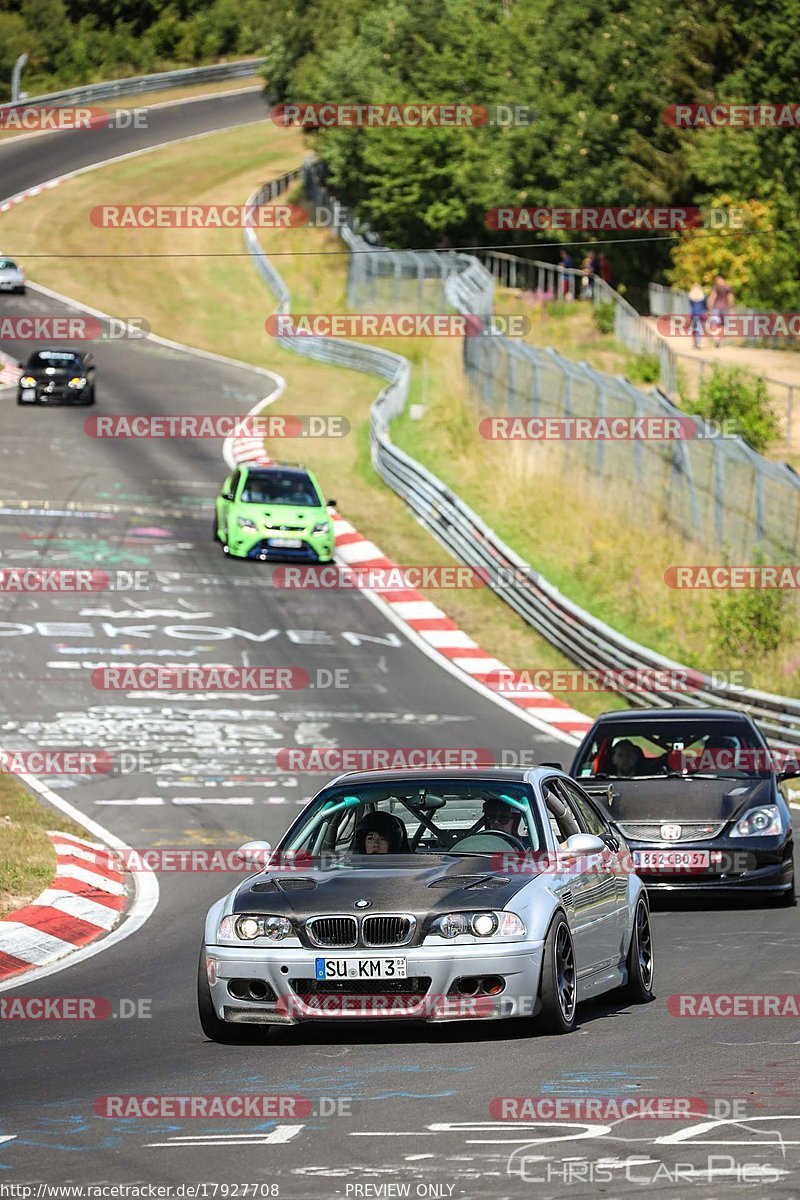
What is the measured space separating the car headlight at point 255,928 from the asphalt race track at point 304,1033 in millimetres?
521

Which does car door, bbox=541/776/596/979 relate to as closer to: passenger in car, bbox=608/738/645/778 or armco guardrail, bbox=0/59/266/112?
passenger in car, bbox=608/738/645/778

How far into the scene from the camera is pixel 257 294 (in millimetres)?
68375

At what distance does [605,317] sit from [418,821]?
43.5 m

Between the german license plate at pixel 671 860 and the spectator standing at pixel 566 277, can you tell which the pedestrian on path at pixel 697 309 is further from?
the german license plate at pixel 671 860

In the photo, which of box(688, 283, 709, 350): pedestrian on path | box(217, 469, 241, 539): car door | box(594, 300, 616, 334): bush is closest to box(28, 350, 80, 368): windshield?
box(217, 469, 241, 539): car door

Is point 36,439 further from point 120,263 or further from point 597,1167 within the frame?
point 597,1167

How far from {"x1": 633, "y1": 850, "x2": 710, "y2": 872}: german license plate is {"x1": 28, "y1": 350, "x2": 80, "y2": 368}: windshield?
34266 mm

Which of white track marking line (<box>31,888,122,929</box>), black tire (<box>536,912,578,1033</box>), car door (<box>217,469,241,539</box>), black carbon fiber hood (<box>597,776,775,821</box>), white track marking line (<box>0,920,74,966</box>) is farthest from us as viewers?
car door (<box>217,469,241,539</box>)

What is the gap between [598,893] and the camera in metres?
10.1

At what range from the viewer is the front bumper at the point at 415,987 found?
9000 mm

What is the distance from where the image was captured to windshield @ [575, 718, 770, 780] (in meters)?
15.0

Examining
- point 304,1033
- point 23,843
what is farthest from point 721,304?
point 304,1033

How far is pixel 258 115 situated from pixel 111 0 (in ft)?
47.8

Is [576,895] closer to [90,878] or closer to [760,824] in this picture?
[760,824]
